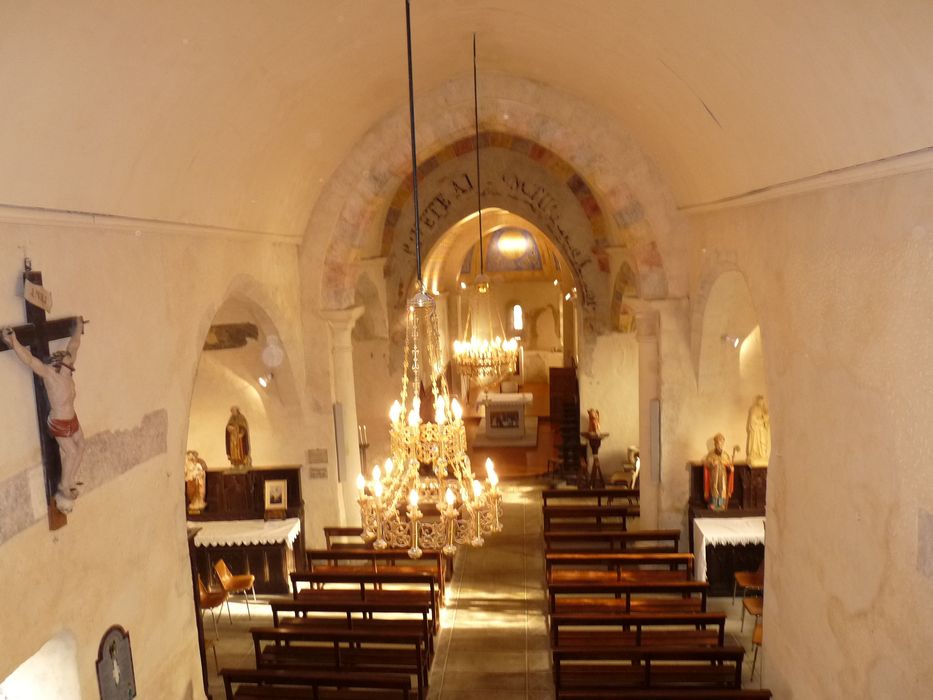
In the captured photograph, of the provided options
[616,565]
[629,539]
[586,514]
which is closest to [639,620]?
[616,565]

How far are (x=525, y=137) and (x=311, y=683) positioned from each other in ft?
22.1

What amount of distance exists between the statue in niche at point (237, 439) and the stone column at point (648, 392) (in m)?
5.27

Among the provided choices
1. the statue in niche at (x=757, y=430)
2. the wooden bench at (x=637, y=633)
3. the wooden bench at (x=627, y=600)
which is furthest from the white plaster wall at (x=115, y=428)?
the statue in niche at (x=757, y=430)

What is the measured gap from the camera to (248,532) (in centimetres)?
1009

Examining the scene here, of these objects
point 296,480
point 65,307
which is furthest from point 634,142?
point 65,307

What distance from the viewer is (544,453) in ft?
57.3

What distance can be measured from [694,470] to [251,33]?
24.4 feet

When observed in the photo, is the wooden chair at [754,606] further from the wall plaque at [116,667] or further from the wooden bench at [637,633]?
the wall plaque at [116,667]

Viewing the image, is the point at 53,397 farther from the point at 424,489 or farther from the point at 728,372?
the point at 728,372

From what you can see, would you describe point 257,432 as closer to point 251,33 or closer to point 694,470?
point 694,470

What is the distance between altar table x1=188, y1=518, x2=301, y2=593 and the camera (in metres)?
10.0

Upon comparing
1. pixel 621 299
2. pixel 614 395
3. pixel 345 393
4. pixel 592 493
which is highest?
pixel 621 299

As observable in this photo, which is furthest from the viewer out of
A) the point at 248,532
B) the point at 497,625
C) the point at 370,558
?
the point at 248,532

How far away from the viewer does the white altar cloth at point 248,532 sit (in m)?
10.0
